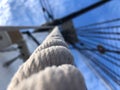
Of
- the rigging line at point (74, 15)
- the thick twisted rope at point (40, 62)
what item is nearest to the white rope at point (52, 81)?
the thick twisted rope at point (40, 62)

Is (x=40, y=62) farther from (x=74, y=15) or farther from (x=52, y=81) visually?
(x=74, y=15)

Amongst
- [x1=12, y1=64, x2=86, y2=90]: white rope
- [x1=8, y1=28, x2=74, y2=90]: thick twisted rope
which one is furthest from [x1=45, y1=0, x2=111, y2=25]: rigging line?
[x1=12, y1=64, x2=86, y2=90]: white rope

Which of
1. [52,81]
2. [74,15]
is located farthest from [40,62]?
[74,15]

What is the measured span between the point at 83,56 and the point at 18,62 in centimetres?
199

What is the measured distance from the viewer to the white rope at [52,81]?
316 mm

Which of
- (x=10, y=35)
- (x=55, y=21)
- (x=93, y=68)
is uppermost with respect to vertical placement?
(x=10, y=35)

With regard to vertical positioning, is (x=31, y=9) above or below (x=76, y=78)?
below

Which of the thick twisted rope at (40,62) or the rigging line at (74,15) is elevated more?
the thick twisted rope at (40,62)

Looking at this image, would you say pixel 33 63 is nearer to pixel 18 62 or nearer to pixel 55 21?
pixel 18 62

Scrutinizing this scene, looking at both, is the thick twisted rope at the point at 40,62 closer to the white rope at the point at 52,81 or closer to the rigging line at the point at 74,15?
the white rope at the point at 52,81

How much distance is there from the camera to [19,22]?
3.55 m

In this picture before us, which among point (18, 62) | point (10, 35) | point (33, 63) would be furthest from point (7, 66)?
point (33, 63)

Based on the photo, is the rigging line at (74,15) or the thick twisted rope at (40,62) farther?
the rigging line at (74,15)

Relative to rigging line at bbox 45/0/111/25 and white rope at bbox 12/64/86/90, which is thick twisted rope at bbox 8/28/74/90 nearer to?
white rope at bbox 12/64/86/90
